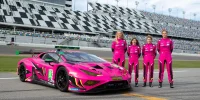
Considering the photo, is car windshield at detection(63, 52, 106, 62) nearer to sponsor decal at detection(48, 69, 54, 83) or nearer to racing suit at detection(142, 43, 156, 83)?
sponsor decal at detection(48, 69, 54, 83)

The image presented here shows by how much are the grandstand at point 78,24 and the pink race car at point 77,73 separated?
80.2 ft

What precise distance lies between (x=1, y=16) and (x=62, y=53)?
40206 millimetres

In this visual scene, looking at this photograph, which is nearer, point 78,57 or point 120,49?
point 78,57

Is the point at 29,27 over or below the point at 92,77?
over

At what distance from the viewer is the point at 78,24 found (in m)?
54.0

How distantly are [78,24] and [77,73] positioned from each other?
48.2 m

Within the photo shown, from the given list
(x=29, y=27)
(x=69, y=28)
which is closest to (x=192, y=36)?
(x=69, y=28)

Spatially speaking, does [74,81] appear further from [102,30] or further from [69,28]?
[102,30]

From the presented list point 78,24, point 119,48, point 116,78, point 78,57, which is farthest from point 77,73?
point 78,24

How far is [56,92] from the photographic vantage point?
262 inches

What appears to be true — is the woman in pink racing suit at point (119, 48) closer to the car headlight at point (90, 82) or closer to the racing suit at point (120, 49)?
the racing suit at point (120, 49)

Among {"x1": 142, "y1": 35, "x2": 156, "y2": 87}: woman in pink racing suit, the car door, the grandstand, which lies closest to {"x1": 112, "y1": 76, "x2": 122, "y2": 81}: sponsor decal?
the car door

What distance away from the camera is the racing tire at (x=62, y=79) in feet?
21.4

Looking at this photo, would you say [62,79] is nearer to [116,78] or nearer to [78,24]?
[116,78]
